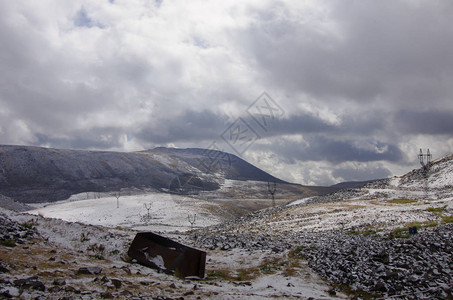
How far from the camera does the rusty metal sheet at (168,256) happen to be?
17516 mm

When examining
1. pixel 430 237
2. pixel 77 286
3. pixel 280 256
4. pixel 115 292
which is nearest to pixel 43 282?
pixel 77 286

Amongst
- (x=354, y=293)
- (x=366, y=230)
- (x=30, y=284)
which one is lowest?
(x=354, y=293)

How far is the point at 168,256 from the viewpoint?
18.2m

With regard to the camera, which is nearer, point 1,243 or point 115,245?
point 1,243

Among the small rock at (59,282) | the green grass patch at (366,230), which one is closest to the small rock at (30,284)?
the small rock at (59,282)

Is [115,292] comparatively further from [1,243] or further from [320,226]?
[320,226]

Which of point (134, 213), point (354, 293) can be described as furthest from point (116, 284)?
point (134, 213)

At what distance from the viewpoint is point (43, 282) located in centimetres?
1158

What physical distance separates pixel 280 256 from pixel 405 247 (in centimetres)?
757

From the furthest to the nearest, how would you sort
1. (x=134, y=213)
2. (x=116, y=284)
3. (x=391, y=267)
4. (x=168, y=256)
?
(x=134, y=213)
(x=168, y=256)
(x=391, y=267)
(x=116, y=284)

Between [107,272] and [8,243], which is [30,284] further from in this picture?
[8,243]

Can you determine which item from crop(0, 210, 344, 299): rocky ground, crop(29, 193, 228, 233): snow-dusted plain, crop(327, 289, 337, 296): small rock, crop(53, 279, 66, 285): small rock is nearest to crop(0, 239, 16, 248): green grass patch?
crop(0, 210, 344, 299): rocky ground

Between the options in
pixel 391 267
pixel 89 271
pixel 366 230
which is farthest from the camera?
pixel 366 230

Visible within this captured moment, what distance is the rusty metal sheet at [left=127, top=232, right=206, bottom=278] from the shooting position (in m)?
17.5
